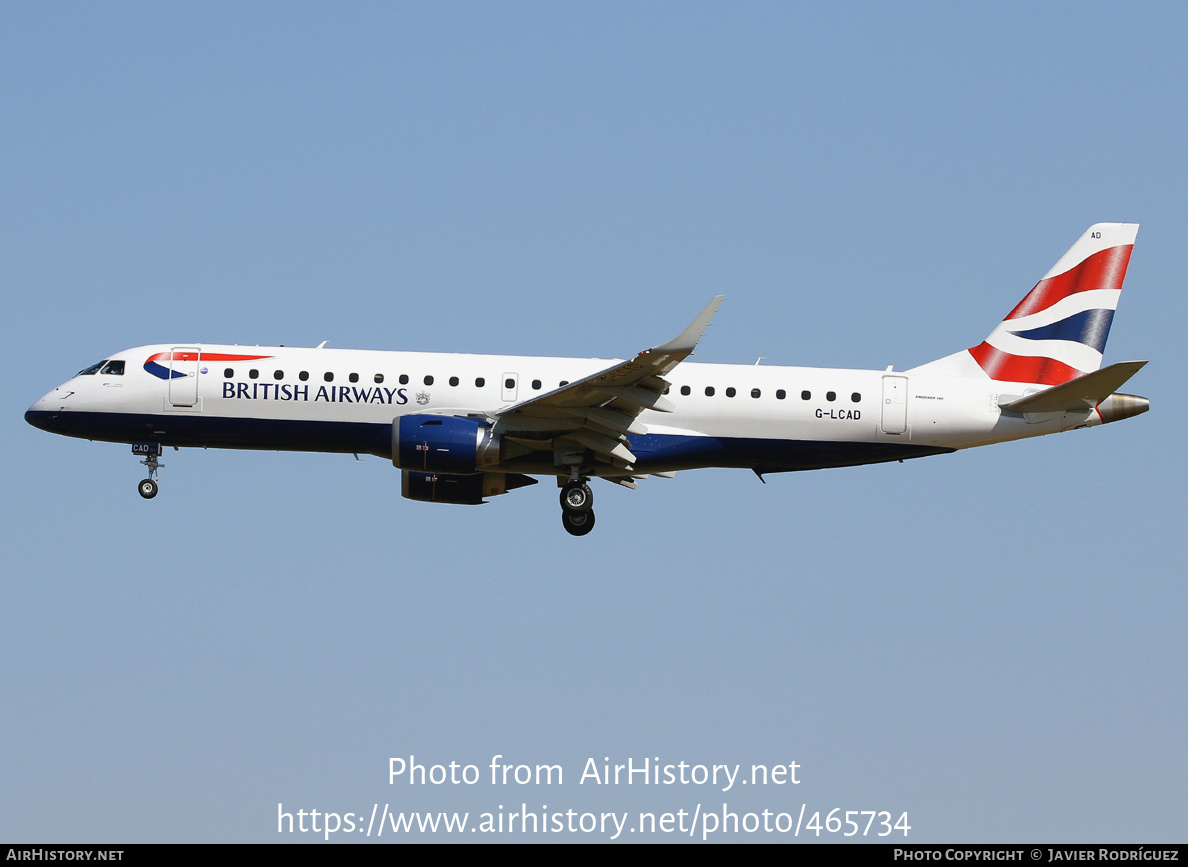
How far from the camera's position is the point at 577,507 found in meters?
33.0

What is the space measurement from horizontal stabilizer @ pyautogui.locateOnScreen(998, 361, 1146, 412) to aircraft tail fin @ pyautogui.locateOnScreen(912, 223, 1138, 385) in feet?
4.30

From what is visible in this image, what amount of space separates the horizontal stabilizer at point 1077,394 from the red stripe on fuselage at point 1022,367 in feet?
3.22

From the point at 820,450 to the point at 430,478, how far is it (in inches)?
364

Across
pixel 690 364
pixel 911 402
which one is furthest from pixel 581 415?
pixel 911 402

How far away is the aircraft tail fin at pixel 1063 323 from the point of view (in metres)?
34.7

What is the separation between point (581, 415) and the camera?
3175cm

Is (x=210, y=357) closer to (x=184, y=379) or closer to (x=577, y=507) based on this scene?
(x=184, y=379)

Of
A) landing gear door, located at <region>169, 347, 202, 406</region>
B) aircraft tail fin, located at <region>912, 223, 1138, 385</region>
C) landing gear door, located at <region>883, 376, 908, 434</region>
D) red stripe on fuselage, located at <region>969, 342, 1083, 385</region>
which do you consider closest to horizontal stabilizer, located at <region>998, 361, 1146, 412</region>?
red stripe on fuselage, located at <region>969, 342, 1083, 385</region>

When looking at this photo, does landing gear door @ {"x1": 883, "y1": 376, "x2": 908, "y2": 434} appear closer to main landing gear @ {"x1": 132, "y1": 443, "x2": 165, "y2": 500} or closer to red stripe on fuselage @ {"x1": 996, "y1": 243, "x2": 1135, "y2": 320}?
red stripe on fuselage @ {"x1": 996, "y1": 243, "x2": 1135, "y2": 320}

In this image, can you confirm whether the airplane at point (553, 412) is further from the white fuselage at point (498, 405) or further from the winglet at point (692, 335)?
the winglet at point (692, 335)

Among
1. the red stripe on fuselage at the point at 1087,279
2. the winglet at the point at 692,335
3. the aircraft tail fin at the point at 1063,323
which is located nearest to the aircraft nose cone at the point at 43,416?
the winglet at the point at 692,335

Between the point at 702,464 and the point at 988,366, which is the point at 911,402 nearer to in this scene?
the point at 988,366

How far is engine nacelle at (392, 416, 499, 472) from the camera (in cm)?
3131

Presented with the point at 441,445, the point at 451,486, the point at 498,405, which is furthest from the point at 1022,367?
the point at 441,445
